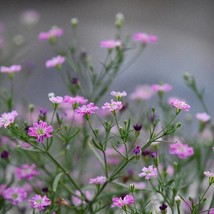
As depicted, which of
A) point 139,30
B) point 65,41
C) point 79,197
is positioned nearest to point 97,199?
point 79,197

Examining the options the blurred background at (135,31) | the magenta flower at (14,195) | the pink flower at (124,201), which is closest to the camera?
the pink flower at (124,201)

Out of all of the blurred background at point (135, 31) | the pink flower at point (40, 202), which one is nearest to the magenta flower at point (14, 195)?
the pink flower at point (40, 202)

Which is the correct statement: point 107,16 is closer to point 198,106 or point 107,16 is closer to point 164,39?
point 164,39

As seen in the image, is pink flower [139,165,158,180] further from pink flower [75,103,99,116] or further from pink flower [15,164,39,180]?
pink flower [15,164,39,180]

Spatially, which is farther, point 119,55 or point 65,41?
point 65,41

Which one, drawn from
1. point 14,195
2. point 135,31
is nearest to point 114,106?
point 14,195

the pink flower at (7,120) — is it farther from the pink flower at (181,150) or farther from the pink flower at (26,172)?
the pink flower at (181,150)
